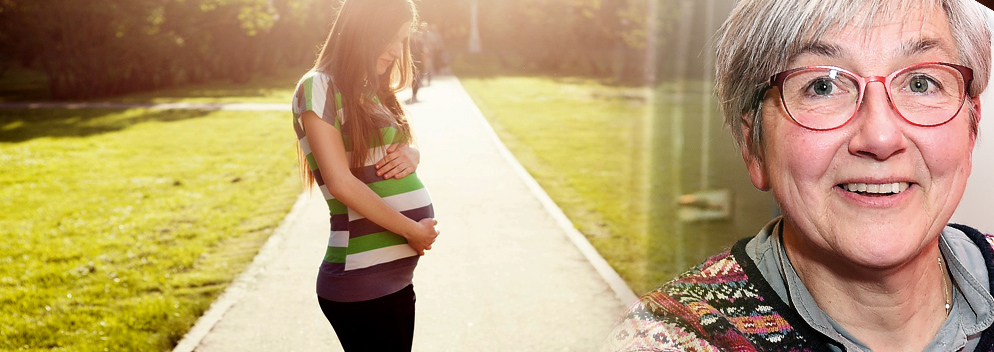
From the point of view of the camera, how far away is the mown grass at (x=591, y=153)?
7.79m

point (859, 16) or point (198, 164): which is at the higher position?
point (859, 16)

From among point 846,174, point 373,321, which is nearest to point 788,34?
point 846,174

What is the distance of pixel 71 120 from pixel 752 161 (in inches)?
759

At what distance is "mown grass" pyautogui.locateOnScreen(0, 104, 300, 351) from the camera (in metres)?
5.55

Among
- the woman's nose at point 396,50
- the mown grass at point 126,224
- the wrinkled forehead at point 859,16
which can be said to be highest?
the wrinkled forehead at point 859,16

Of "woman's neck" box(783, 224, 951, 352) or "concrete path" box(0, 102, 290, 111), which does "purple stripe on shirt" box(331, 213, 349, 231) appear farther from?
"concrete path" box(0, 102, 290, 111)

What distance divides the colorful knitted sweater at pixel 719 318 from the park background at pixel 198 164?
51cm

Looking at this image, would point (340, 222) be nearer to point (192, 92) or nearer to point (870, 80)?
point (870, 80)

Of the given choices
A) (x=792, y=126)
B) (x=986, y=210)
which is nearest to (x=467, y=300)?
(x=986, y=210)

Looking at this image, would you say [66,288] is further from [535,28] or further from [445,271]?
[535,28]

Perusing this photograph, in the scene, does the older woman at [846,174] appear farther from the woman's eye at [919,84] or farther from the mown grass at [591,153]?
the mown grass at [591,153]

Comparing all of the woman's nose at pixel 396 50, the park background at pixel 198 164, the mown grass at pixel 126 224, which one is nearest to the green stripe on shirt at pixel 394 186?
the woman's nose at pixel 396 50

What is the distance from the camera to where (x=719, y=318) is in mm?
1599

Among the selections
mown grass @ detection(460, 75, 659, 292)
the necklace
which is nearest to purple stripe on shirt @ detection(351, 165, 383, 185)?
the necklace
